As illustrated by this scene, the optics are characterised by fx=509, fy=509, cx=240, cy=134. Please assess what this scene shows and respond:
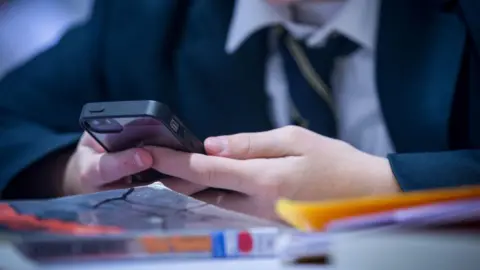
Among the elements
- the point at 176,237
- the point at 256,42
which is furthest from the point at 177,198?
the point at 256,42

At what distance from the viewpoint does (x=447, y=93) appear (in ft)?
1.49

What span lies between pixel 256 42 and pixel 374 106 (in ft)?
0.43

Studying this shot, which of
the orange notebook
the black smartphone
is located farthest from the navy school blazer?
the orange notebook

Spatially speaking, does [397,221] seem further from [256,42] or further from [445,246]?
[256,42]

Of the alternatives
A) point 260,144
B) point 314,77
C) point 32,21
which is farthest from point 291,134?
point 32,21

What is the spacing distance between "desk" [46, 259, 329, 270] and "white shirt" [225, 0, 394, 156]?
0.91 feet

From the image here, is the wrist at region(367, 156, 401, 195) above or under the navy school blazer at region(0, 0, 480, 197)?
under

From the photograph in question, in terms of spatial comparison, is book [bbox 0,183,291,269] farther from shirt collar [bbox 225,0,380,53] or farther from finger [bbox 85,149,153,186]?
shirt collar [bbox 225,0,380,53]

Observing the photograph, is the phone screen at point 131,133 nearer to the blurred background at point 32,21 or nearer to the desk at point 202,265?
the desk at point 202,265

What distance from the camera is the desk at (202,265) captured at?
0.21m

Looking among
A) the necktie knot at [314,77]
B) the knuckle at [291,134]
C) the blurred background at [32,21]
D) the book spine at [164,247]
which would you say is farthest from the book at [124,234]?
the blurred background at [32,21]

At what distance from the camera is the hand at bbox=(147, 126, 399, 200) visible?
34cm

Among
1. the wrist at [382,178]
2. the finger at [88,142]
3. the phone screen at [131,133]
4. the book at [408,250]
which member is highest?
the phone screen at [131,133]

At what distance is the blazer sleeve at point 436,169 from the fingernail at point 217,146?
0.38 ft
